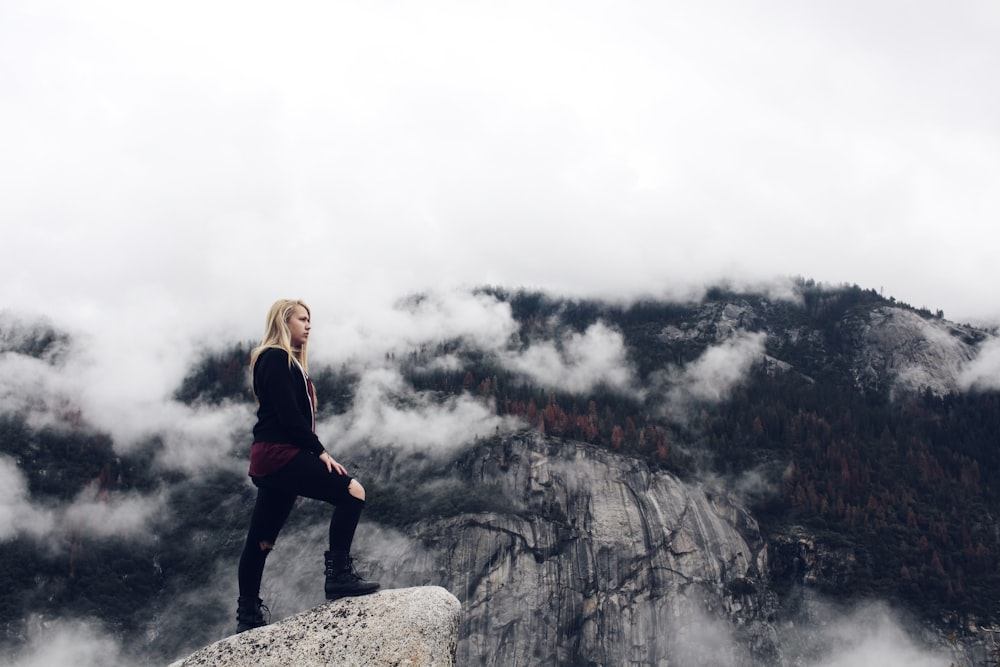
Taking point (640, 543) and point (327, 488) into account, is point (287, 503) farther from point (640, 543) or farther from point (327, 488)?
point (640, 543)

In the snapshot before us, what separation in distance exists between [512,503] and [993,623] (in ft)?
338

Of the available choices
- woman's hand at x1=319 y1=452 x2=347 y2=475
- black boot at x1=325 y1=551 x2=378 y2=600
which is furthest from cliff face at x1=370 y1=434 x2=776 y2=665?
woman's hand at x1=319 y1=452 x2=347 y2=475

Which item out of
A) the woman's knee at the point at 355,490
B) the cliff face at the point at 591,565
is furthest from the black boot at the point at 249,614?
the cliff face at the point at 591,565

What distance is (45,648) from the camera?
634 feet

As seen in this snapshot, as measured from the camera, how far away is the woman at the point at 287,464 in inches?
334

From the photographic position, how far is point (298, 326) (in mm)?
8938

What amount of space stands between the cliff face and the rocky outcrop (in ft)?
507

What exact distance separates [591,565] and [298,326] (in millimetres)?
167993

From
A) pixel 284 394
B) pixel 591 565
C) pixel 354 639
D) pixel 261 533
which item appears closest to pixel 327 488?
pixel 261 533

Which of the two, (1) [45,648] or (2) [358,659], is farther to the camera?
(1) [45,648]

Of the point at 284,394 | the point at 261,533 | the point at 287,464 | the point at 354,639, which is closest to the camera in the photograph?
the point at 354,639

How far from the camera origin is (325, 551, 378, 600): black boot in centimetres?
889

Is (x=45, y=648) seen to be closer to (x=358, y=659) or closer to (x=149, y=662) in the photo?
(x=149, y=662)

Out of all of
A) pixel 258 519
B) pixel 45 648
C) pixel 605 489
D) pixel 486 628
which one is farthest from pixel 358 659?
pixel 45 648
